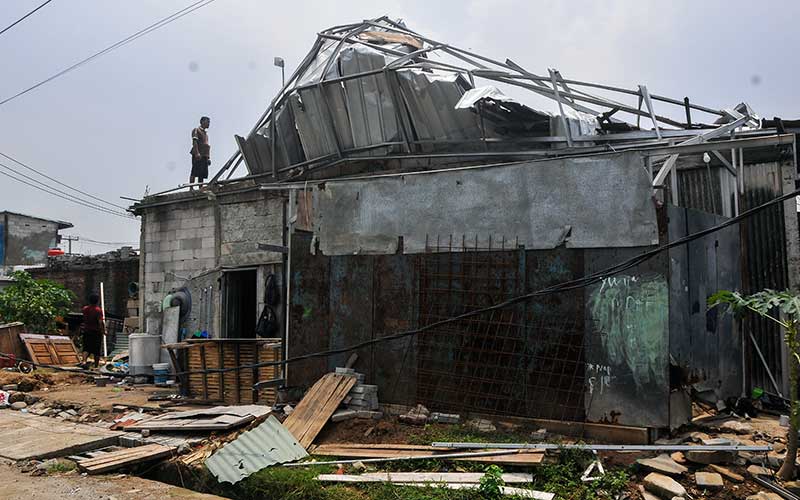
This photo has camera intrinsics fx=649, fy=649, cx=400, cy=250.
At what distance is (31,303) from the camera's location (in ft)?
54.7

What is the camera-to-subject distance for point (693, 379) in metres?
7.06

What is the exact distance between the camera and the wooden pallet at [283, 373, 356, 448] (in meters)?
7.23

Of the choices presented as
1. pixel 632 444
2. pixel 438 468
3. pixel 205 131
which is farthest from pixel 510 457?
pixel 205 131

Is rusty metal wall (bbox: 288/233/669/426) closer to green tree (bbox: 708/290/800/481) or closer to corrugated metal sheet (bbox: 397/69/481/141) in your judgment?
green tree (bbox: 708/290/800/481)

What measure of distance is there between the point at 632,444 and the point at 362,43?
30.1ft

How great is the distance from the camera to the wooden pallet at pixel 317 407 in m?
7.23

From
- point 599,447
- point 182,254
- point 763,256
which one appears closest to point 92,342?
point 182,254

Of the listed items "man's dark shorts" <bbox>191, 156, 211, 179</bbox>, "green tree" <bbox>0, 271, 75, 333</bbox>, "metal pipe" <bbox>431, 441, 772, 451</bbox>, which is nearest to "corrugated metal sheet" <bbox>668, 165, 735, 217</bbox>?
"metal pipe" <bbox>431, 441, 772, 451</bbox>

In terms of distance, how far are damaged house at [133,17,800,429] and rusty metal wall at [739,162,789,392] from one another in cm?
2

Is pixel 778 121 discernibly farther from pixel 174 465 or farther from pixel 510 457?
pixel 174 465

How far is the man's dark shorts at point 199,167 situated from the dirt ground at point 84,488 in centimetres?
938

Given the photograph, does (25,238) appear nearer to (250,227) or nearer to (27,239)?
(27,239)

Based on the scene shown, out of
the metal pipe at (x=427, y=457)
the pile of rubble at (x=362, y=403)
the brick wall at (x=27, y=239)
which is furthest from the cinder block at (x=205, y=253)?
the brick wall at (x=27, y=239)

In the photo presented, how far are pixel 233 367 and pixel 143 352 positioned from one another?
4.31m
